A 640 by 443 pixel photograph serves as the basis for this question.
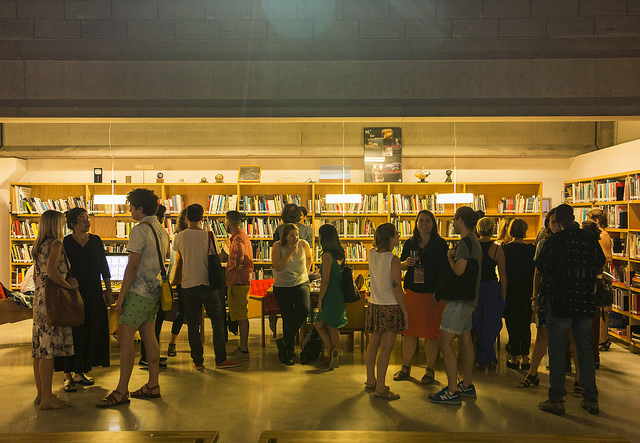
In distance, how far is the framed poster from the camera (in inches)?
375

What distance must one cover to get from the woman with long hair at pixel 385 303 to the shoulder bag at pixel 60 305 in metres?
2.55

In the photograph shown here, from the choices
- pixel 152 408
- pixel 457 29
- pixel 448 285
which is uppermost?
pixel 457 29

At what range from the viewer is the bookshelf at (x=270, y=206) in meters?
9.56

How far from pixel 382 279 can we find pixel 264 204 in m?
5.04

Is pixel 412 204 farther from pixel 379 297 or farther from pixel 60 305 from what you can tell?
pixel 60 305

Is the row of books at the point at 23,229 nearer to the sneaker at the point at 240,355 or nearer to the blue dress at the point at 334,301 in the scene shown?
the sneaker at the point at 240,355

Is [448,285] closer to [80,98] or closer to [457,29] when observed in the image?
[457,29]

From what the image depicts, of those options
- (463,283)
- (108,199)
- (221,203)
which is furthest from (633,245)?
(108,199)

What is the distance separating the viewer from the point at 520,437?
12.4 feet

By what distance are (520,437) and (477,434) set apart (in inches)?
11.4

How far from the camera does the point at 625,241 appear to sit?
24.1 feet

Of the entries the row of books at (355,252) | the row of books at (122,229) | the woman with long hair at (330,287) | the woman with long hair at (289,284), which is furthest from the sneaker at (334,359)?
the row of books at (122,229)

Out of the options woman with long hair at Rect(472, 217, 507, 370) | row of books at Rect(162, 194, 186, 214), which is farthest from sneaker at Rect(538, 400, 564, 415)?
row of books at Rect(162, 194, 186, 214)

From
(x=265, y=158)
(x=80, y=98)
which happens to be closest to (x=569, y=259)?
(x=80, y=98)
